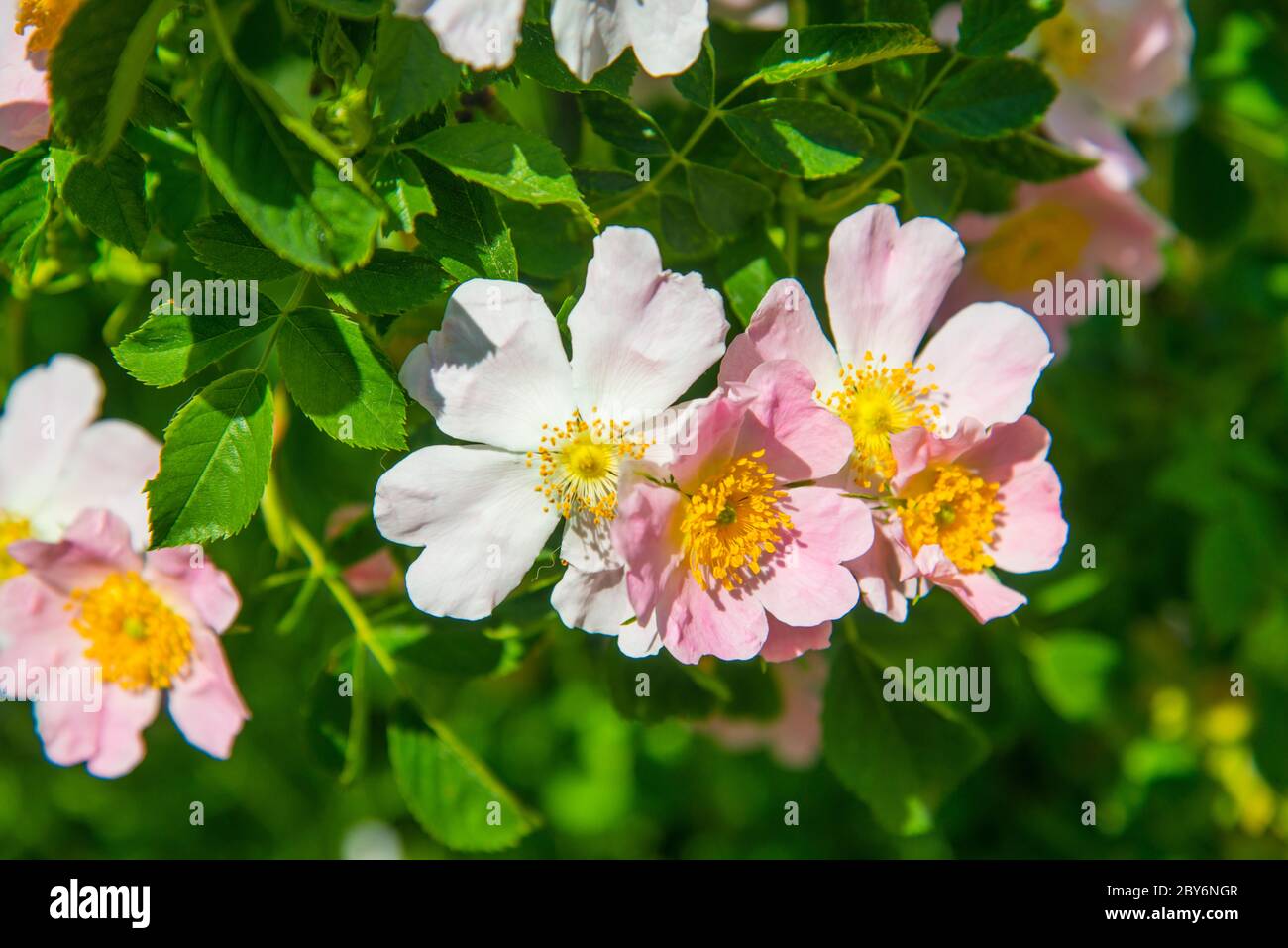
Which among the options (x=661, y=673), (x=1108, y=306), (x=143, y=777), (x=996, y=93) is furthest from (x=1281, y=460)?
(x=143, y=777)

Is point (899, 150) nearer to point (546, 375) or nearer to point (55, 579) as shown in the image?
point (546, 375)

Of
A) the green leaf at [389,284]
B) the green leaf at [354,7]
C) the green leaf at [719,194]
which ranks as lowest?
the green leaf at [389,284]

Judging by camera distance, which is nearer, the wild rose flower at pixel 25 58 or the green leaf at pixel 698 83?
the wild rose flower at pixel 25 58

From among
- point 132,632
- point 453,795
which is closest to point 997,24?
point 453,795

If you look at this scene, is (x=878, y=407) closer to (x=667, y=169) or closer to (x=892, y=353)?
(x=892, y=353)

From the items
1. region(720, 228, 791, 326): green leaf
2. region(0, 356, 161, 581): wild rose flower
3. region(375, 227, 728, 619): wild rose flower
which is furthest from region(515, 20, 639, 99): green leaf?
region(0, 356, 161, 581): wild rose flower

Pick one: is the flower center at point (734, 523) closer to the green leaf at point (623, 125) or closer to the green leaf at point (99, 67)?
the green leaf at point (623, 125)

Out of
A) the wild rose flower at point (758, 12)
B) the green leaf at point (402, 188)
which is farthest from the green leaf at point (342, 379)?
the wild rose flower at point (758, 12)
